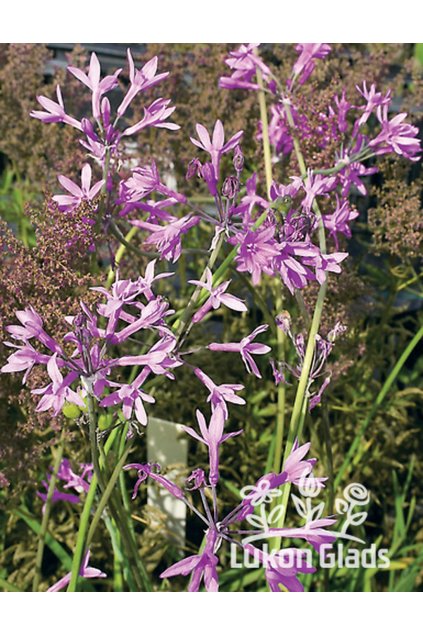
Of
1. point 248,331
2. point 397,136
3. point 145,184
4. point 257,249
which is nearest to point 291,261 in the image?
point 257,249

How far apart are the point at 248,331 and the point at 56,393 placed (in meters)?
0.60

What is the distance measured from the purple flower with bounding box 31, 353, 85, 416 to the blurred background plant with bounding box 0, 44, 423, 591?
205mm

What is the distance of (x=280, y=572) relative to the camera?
537 millimetres

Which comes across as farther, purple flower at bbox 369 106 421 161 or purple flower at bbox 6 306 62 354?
purple flower at bbox 369 106 421 161

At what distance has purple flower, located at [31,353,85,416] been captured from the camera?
521 mm

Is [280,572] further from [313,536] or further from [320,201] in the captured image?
[320,201]

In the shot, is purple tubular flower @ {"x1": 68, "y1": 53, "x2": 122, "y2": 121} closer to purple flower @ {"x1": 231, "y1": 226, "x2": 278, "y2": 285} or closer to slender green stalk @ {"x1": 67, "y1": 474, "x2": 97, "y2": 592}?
purple flower @ {"x1": 231, "y1": 226, "x2": 278, "y2": 285}

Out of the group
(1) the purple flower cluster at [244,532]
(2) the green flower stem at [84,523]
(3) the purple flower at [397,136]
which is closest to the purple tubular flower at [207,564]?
(1) the purple flower cluster at [244,532]

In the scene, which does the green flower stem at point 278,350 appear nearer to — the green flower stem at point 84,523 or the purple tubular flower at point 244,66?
the purple tubular flower at point 244,66

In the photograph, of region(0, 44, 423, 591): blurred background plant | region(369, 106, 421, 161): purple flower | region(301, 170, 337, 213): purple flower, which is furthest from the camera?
region(0, 44, 423, 591): blurred background plant

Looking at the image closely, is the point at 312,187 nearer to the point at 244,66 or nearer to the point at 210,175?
the point at 210,175

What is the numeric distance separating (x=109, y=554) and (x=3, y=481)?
0.31m

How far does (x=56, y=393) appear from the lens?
529 mm

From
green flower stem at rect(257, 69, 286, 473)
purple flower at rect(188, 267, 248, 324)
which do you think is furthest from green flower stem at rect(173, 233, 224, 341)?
green flower stem at rect(257, 69, 286, 473)
